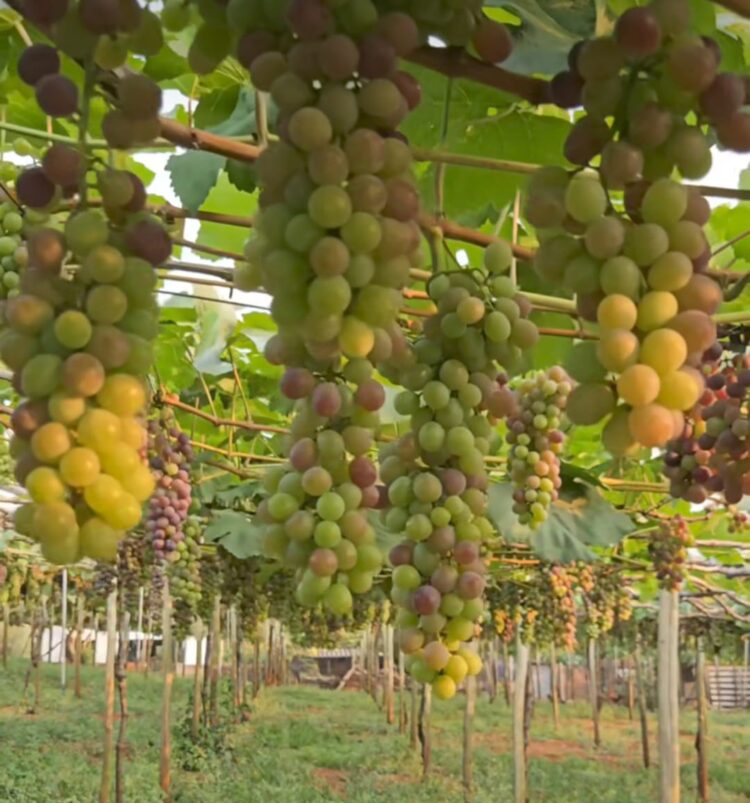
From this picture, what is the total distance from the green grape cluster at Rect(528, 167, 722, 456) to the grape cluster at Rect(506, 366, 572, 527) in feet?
5.08

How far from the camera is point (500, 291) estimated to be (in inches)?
41.1

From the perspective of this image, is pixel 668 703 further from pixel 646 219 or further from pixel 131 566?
pixel 646 219

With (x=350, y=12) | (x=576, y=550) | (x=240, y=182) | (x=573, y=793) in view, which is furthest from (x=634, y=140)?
(x=573, y=793)

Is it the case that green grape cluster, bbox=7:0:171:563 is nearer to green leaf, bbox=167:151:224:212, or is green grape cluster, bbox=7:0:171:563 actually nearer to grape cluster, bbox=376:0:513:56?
grape cluster, bbox=376:0:513:56

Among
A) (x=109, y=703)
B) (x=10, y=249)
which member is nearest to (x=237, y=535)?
(x=10, y=249)

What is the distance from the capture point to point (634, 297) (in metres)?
0.60

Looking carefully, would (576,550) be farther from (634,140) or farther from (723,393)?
(634,140)

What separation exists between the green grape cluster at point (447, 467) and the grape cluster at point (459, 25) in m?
0.30

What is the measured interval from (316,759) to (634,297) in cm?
1216

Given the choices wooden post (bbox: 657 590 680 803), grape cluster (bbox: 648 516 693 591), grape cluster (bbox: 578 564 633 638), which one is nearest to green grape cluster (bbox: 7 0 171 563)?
grape cluster (bbox: 648 516 693 591)

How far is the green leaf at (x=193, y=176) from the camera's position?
144 cm

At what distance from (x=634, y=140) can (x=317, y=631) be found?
12.6 metres

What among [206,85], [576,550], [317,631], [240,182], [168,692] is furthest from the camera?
[317,631]

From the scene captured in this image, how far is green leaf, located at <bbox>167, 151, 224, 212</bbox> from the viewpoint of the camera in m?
1.44
